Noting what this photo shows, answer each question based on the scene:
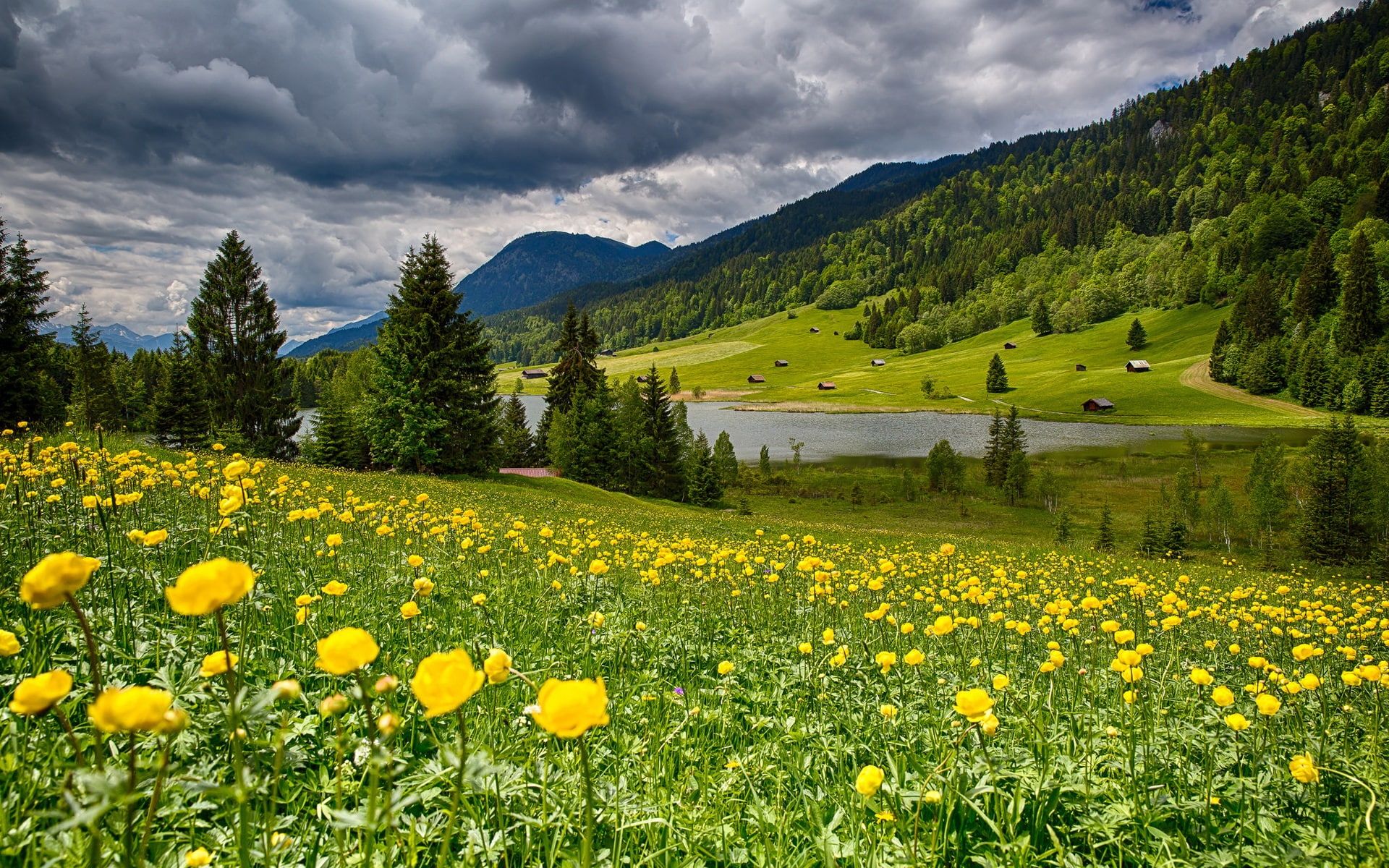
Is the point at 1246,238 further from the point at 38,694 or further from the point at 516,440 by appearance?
→ the point at 38,694

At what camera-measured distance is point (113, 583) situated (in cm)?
363

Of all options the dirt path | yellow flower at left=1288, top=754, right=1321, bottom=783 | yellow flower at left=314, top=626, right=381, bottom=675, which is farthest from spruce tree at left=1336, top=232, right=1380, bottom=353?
yellow flower at left=314, top=626, right=381, bottom=675

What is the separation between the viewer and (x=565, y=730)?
4.16 ft

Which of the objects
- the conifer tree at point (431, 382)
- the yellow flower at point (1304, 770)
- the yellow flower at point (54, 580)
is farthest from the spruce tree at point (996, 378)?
the yellow flower at point (54, 580)

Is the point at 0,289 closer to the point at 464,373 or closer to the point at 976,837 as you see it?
the point at 464,373

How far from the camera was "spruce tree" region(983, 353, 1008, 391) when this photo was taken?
11662 cm

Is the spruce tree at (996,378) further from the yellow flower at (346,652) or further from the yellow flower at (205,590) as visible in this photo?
the yellow flower at (205,590)

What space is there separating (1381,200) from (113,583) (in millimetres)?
166434

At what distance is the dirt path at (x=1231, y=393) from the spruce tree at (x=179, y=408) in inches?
4678

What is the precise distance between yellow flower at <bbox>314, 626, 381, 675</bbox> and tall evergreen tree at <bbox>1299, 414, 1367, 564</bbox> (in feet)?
165

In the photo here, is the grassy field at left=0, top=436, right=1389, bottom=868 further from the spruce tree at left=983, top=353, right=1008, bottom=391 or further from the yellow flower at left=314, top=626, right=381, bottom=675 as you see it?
the spruce tree at left=983, top=353, right=1008, bottom=391

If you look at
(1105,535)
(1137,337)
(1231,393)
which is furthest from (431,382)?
(1137,337)

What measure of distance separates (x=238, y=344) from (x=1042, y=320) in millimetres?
161822

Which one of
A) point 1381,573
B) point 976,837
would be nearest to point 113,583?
point 976,837
